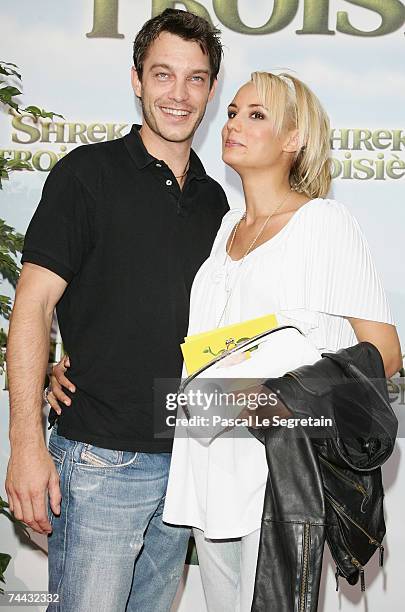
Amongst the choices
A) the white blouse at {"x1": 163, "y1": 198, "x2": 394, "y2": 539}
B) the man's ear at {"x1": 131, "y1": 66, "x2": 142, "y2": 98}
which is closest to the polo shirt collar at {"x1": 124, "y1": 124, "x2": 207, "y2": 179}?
the man's ear at {"x1": 131, "y1": 66, "x2": 142, "y2": 98}

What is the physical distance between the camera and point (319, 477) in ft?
6.12

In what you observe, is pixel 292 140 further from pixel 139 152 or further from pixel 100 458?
pixel 100 458

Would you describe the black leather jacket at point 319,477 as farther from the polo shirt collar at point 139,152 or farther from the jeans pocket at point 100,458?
the polo shirt collar at point 139,152

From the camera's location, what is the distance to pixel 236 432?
205 cm

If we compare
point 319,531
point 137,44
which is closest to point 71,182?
point 137,44

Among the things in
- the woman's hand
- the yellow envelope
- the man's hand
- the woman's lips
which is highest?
the woman's lips

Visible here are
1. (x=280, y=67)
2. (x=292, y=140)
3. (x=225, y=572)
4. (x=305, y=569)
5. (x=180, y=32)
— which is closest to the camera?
(x=305, y=569)

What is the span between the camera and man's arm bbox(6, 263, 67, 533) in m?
2.19

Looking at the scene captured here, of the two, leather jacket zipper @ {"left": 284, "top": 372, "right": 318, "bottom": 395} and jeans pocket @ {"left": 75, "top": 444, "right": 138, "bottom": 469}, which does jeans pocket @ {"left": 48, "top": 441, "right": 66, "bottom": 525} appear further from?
leather jacket zipper @ {"left": 284, "top": 372, "right": 318, "bottom": 395}

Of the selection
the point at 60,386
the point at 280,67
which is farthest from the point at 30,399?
the point at 280,67

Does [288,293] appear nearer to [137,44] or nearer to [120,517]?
[120,517]

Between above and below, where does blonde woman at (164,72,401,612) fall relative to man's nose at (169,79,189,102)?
below

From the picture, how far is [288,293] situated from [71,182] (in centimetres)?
71

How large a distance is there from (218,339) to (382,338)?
0.40m
